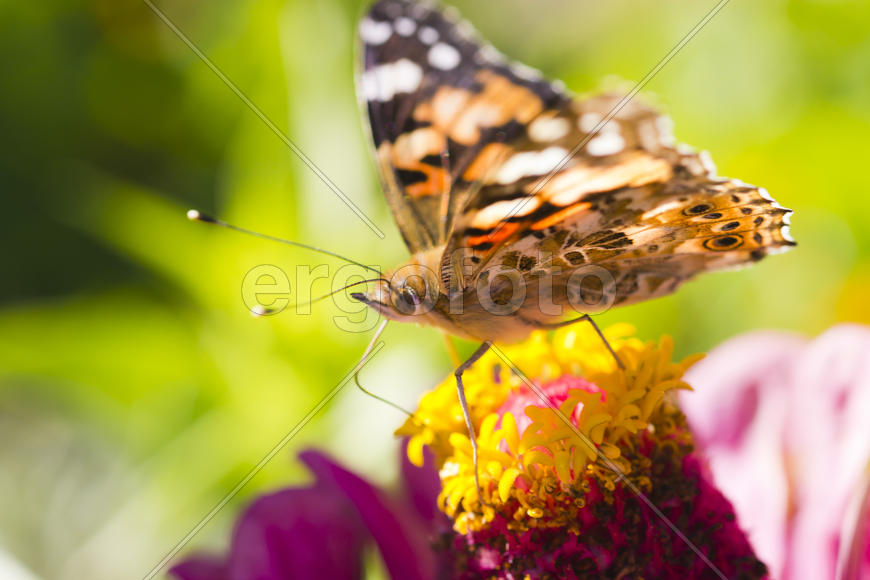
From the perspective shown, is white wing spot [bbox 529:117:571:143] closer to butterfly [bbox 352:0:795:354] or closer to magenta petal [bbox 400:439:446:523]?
butterfly [bbox 352:0:795:354]

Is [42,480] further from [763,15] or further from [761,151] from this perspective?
[763,15]

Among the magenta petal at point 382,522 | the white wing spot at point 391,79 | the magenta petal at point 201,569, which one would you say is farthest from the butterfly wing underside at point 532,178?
the magenta petal at point 201,569

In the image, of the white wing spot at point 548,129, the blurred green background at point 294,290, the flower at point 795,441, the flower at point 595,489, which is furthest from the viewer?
the blurred green background at point 294,290

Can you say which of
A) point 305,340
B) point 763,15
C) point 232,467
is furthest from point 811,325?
point 232,467

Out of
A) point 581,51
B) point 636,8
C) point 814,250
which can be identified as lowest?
point 814,250

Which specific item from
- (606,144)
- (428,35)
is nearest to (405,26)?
(428,35)

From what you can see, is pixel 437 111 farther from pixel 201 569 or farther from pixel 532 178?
pixel 201 569

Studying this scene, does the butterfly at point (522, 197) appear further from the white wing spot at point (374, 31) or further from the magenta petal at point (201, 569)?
the magenta petal at point (201, 569)
